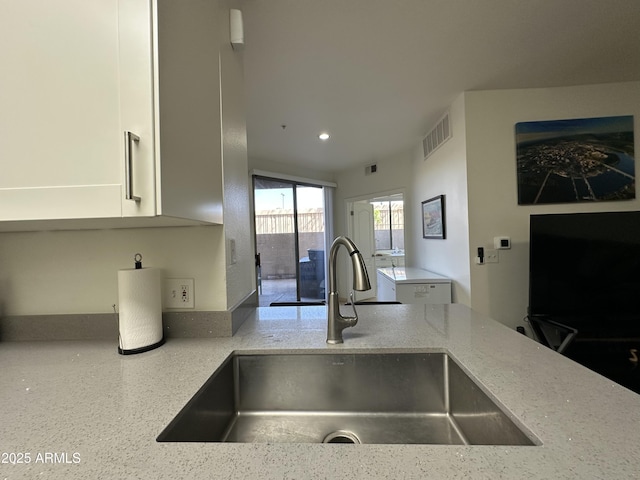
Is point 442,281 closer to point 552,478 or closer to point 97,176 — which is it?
point 552,478

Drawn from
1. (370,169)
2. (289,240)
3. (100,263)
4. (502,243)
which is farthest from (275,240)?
(100,263)

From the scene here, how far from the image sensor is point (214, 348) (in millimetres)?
927

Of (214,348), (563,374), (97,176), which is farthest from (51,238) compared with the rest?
(563,374)

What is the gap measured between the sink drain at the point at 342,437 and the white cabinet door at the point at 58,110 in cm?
85

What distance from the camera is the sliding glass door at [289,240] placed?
4.36 m

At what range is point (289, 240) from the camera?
466 cm

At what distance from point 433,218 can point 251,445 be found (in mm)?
3152

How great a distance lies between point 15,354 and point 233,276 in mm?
713

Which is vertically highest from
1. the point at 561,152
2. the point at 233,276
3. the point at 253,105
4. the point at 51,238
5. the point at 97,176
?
the point at 253,105

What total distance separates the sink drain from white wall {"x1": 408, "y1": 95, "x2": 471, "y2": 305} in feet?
6.50

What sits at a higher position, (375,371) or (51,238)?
(51,238)

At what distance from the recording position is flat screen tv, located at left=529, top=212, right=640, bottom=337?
1.88 metres

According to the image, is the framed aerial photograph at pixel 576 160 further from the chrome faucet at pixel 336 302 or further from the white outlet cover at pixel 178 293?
the white outlet cover at pixel 178 293

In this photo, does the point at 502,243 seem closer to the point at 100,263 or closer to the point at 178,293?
the point at 178,293
